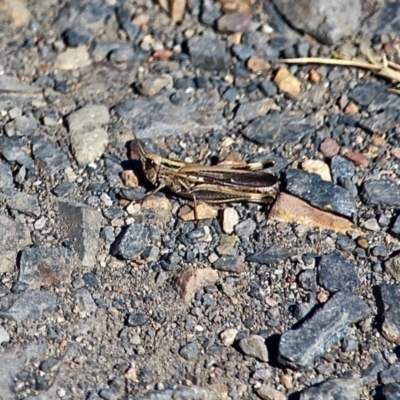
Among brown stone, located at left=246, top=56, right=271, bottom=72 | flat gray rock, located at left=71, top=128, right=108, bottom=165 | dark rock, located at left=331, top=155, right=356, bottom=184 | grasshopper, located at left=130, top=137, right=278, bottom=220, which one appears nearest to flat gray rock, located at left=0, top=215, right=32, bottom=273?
flat gray rock, located at left=71, top=128, right=108, bottom=165

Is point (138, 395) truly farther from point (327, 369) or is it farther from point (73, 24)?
point (73, 24)

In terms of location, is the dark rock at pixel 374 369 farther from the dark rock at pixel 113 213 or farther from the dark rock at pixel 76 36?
the dark rock at pixel 76 36

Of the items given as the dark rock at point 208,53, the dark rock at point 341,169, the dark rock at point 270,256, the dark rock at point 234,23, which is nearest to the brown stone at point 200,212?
the dark rock at point 270,256

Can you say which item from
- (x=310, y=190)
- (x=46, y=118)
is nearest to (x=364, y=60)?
(x=310, y=190)

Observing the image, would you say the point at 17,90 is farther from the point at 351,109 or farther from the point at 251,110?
the point at 351,109

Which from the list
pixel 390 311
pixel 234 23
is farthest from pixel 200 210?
pixel 234 23

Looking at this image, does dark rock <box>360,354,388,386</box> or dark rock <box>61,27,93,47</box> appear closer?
dark rock <box>360,354,388,386</box>

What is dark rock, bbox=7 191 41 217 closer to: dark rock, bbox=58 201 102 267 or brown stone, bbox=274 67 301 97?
dark rock, bbox=58 201 102 267
